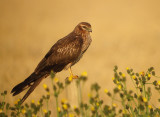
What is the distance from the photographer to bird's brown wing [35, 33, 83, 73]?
5316mm

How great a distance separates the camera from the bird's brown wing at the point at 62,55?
5.32 metres

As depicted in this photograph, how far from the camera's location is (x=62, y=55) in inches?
214

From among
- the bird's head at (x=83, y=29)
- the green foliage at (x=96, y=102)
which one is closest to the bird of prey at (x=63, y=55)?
the bird's head at (x=83, y=29)

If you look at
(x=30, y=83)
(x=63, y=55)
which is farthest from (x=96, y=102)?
(x=63, y=55)

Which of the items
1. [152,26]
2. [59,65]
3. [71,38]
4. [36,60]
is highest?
[152,26]

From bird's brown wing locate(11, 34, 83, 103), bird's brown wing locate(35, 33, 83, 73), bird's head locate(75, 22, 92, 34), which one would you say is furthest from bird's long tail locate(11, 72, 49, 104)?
bird's head locate(75, 22, 92, 34)

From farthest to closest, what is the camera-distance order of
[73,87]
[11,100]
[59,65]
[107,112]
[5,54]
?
[5,54] < [11,100] < [59,65] < [73,87] < [107,112]

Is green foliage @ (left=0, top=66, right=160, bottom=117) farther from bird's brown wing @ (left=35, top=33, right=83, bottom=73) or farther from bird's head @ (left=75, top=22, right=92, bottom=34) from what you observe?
bird's head @ (left=75, top=22, right=92, bottom=34)

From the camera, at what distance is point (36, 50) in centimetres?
1297

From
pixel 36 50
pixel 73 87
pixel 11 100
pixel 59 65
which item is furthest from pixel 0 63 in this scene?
pixel 73 87

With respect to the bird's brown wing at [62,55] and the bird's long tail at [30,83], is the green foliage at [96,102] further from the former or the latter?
the bird's brown wing at [62,55]

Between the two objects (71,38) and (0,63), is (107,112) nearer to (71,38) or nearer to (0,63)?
(71,38)

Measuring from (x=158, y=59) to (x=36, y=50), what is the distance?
17.0 feet

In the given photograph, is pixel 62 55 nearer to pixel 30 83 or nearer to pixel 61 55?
pixel 61 55
